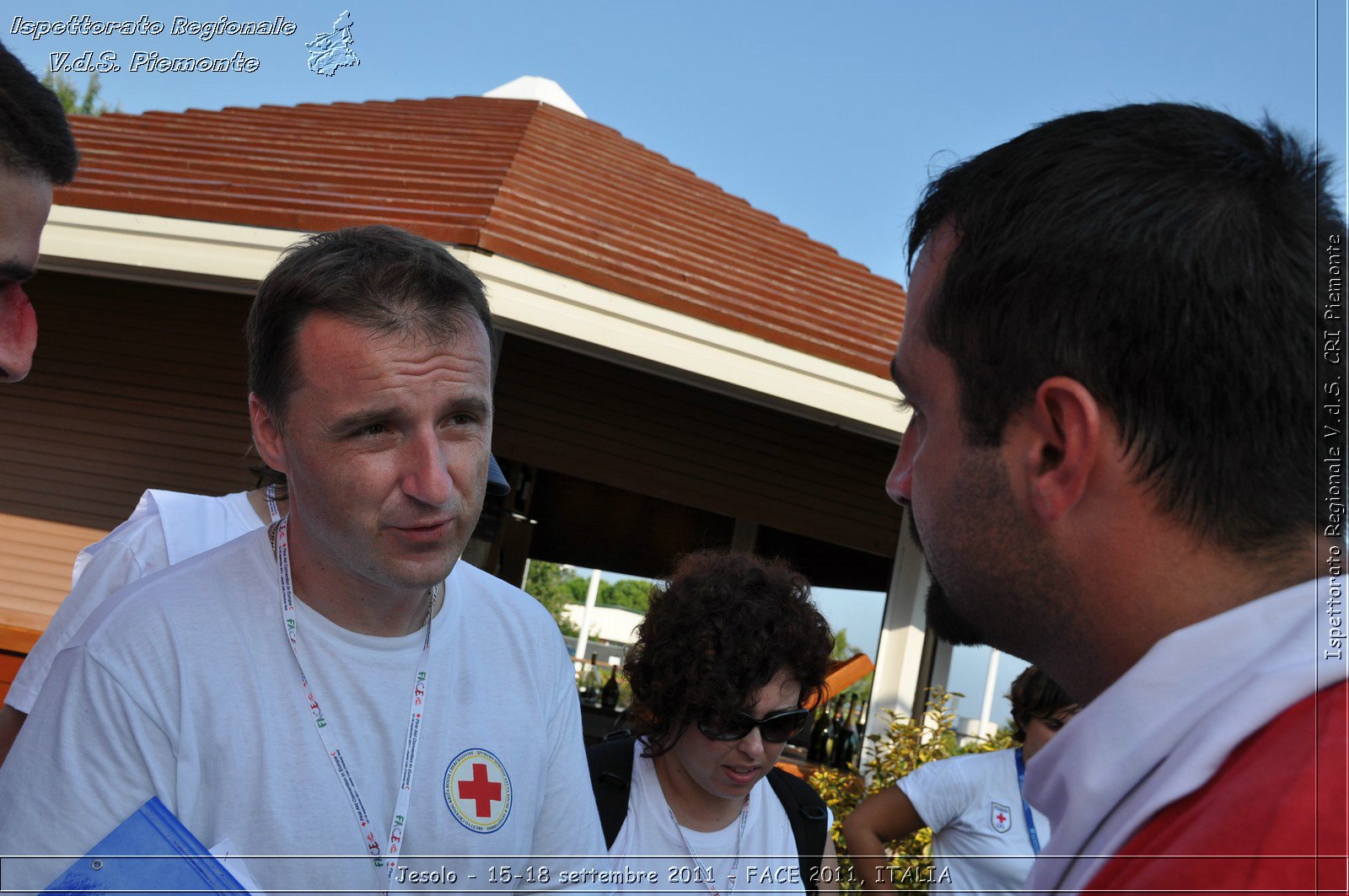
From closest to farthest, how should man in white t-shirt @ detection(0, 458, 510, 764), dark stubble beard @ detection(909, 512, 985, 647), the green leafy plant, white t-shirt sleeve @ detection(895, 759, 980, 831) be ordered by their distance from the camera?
dark stubble beard @ detection(909, 512, 985, 647) → man in white t-shirt @ detection(0, 458, 510, 764) → white t-shirt sleeve @ detection(895, 759, 980, 831) → the green leafy plant

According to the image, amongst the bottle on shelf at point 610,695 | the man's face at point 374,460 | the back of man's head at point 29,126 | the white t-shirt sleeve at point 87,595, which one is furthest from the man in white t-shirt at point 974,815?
the bottle on shelf at point 610,695

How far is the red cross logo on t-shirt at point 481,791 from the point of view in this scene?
200 centimetres

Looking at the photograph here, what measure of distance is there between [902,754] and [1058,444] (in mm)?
6410

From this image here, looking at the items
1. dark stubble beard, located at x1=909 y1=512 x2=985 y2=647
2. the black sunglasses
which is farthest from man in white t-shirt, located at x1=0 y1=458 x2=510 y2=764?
dark stubble beard, located at x1=909 y1=512 x2=985 y2=647

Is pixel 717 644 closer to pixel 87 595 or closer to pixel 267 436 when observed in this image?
pixel 267 436

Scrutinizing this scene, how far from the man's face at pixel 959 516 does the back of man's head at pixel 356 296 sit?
3.46ft

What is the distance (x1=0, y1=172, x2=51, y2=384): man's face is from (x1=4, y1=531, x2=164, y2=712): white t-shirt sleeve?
2.48 ft

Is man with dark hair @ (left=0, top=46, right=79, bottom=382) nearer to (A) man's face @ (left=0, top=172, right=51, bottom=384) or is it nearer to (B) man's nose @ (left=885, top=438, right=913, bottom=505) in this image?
(A) man's face @ (left=0, top=172, right=51, bottom=384)

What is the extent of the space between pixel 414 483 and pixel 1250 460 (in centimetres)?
143

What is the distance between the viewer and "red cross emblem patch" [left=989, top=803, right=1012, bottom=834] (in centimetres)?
421

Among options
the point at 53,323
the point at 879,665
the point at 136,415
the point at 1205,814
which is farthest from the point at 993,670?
the point at 1205,814

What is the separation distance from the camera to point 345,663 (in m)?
2.00

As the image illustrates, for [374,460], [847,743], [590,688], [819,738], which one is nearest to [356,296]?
[374,460]

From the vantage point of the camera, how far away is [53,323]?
812 centimetres
